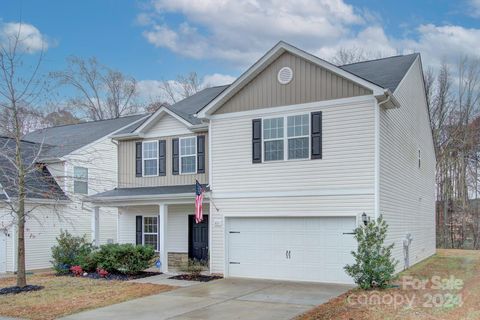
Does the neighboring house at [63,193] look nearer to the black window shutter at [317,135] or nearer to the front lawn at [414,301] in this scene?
the black window shutter at [317,135]

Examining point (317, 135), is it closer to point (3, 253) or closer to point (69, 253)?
point (69, 253)

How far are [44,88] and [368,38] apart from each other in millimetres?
26064

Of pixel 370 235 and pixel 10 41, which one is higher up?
pixel 10 41

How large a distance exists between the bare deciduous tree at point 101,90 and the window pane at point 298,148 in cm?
2794

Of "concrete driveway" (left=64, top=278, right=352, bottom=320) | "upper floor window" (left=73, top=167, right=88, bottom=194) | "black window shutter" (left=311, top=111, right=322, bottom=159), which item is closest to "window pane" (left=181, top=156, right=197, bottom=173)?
"concrete driveway" (left=64, top=278, right=352, bottom=320)

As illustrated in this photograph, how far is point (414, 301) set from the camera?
1038 centimetres

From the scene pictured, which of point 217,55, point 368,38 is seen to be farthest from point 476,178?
point 217,55

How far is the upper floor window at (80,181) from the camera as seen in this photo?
2125cm

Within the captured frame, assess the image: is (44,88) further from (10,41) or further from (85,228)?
(85,228)

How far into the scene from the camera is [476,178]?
32906mm

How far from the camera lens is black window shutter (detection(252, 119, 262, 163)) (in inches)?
594

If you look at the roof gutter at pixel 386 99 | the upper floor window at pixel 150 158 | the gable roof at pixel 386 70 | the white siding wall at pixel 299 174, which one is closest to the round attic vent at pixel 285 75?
the white siding wall at pixel 299 174

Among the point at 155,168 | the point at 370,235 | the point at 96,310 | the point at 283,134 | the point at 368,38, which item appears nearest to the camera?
the point at 96,310

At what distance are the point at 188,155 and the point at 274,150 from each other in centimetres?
447
